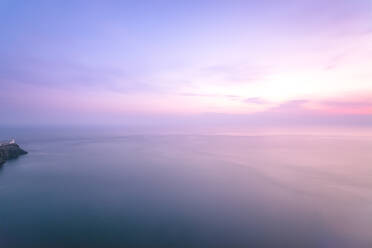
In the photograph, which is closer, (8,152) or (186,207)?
(186,207)

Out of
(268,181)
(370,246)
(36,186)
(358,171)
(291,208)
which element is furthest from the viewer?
(358,171)

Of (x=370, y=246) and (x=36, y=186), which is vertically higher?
(x=36, y=186)

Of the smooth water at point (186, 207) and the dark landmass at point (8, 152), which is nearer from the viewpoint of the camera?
the smooth water at point (186, 207)

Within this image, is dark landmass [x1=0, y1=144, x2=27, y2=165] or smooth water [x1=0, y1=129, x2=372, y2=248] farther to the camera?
dark landmass [x1=0, y1=144, x2=27, y2=165]

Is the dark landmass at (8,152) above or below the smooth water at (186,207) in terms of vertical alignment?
above

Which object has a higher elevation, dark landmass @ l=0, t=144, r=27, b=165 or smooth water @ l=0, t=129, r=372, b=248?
dark landmass @ l=0, t=144, r=27, b=165

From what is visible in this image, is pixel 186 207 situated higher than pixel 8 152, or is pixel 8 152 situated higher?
pixel 8 152

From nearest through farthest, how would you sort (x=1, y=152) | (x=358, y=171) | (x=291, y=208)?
(x=291, y=208)
(x=358, y=171)
(x=1, y=152)

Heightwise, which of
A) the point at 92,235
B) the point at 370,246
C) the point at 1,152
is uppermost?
the point at 1,152

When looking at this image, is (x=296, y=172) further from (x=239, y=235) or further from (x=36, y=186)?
(x=36, y=186)

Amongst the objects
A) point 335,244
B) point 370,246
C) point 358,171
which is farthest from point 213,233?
point 358,171

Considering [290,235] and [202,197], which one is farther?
[202,197]
